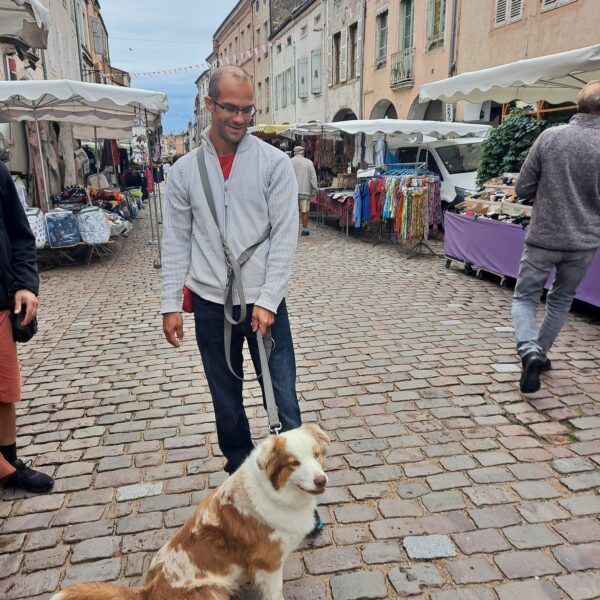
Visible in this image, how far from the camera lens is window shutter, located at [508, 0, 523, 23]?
12.4 meters

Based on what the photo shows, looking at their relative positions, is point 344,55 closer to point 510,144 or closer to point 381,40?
point 381,40

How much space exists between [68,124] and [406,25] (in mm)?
12519

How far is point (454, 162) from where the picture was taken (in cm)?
1269

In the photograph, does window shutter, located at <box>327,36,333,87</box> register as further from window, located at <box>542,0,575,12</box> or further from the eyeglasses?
the eyeglasses

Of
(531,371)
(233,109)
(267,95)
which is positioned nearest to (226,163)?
(233,109)

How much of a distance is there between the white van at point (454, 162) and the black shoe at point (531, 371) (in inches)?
339

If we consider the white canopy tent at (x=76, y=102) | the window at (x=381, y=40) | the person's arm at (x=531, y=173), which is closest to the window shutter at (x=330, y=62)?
the window at (x=381, y=40)

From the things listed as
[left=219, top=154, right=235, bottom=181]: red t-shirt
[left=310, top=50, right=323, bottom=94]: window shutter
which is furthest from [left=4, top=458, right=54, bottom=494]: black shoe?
[left=310, top=50, right=323, bottom=94]: window shutter

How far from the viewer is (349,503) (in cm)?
272

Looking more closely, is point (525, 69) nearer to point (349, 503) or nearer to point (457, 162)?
point (349, 503)

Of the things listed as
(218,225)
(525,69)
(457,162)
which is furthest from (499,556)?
(457,162)

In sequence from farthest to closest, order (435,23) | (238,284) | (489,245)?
Answer: (435,23)
(489,245)
(238,284)

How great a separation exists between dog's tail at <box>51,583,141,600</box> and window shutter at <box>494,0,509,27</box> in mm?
14975

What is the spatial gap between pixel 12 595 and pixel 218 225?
1.81 metres
